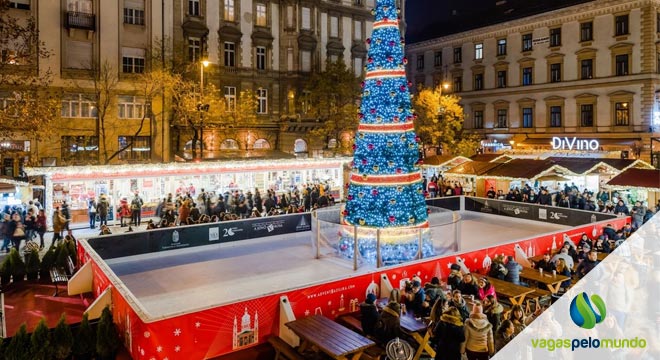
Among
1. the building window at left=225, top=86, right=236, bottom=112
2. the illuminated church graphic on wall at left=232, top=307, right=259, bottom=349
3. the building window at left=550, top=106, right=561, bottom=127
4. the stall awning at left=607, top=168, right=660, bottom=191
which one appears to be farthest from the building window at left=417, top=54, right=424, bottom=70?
the illuminated church graphic on wall at left=232, top=307, right=259, bottom=349

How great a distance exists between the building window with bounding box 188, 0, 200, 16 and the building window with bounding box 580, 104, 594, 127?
30.3 metres

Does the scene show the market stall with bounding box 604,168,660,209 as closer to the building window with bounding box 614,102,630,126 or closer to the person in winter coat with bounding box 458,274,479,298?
the building window with bounding box 614,102,630,126

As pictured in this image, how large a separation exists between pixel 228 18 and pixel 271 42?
3.71m

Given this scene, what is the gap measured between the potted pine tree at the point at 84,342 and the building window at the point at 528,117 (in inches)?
1654

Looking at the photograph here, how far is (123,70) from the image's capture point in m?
31.5

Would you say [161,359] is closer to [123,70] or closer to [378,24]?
[378,24]

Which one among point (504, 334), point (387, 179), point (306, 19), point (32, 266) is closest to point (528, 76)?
point (306, 19)

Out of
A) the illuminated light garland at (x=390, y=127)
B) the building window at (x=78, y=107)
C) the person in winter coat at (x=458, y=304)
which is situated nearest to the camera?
the person in winter coat at (x=458, y=304)

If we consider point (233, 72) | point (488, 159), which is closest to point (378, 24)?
point (488, 159)

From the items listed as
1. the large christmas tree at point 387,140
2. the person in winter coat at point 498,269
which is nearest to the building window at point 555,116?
the large christmas tree at point 387,140

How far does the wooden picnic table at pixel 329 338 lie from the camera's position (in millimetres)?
7656

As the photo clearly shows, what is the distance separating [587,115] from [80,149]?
121ft

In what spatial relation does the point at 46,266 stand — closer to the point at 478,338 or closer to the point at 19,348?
the point at 19,348

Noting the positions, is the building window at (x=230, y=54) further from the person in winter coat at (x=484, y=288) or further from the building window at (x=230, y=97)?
the person in winter coat at (x=484, y=288)
